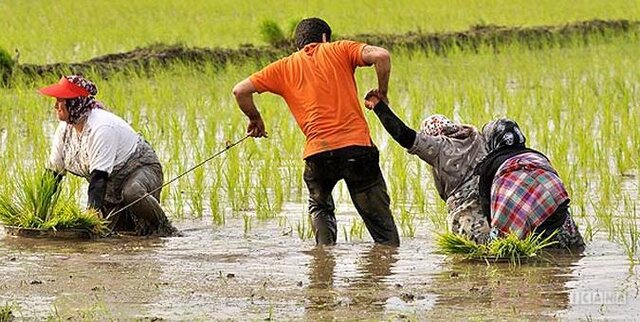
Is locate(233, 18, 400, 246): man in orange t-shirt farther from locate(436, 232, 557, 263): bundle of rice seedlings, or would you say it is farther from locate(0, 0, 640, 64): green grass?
locate(0, 0, 640, 64): green grass

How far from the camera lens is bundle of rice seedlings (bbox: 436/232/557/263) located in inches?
219

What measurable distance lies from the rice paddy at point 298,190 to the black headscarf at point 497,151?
15.2 inches

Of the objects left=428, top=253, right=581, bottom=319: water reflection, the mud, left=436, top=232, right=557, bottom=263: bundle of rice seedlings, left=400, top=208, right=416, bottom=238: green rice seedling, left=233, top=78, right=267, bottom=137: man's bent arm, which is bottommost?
left=428, top=253, right=581, bottom=319: water reflection

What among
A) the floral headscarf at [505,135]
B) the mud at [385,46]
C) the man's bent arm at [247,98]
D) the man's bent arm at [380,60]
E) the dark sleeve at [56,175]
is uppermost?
the mud at [385,46]

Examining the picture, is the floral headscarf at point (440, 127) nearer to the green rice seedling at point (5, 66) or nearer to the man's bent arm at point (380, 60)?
the man's bent arm at point (380, 60)

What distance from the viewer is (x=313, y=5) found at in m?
18.6

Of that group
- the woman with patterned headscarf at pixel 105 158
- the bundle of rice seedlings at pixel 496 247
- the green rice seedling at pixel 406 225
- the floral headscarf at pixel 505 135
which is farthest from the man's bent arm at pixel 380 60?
the woman with patterned headscarf at pixel 105 158

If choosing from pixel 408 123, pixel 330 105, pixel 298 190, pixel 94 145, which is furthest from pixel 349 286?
pixel 408 123

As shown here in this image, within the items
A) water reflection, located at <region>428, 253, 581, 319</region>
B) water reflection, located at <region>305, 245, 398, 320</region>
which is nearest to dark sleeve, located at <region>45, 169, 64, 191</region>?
water reflection, located at <region>305, 245, 398, 320</region>

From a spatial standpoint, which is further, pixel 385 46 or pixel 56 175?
pixel 385 46

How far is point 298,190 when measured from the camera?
804 cm

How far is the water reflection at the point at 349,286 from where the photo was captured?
15.0 ft

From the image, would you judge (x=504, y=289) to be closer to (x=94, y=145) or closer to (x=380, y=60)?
(x=380, y=60)

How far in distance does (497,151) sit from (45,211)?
2.31 meters
